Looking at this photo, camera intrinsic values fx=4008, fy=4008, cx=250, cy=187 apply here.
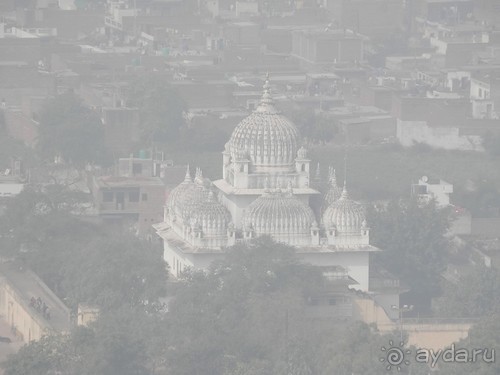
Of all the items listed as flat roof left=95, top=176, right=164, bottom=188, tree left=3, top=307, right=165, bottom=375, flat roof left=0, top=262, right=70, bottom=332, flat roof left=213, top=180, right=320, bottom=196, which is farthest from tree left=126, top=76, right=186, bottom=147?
tree left=3, top=307, right=165, bottom=375

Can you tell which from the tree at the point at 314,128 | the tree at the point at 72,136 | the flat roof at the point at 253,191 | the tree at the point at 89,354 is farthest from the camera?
the tree at the point at 314,128

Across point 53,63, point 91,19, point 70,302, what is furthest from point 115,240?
point 91,19

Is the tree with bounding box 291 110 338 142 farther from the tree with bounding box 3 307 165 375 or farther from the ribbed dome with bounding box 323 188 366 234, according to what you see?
the tree with bounding box 3 307 165 375

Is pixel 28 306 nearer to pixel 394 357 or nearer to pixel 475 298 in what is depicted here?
pixel 475 298

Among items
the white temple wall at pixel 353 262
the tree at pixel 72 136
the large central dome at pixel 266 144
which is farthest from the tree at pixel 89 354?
the tree at pixel 72 136

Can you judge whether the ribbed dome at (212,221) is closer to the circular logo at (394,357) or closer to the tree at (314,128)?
the circular logo at (394,357)

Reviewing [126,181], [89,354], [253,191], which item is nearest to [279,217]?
[253,191]
